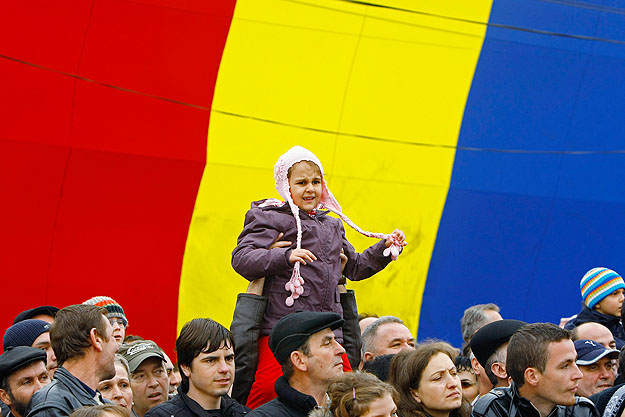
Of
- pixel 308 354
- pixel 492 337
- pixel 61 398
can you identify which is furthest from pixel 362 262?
pixel 61 398

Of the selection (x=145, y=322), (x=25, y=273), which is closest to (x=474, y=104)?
(x=145, y=322)

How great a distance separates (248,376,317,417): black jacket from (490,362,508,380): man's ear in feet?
3.78

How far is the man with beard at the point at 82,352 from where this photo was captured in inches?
150

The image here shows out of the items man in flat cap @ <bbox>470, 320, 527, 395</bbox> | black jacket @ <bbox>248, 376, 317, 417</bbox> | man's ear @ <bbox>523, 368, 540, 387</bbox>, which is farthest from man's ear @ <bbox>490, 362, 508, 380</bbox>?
black jacket @ <bbox>248, 376, 317, 417</bbox>

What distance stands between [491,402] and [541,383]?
0.78 ft

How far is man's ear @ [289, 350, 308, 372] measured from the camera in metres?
3.89

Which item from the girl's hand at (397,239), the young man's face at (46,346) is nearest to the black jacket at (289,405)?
the girl's hand at (397,239)

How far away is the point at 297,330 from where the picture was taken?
392 centimetres

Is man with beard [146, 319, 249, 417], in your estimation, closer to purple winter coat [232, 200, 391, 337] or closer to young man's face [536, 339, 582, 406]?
purple winter coat [232, 200, 391, 337]

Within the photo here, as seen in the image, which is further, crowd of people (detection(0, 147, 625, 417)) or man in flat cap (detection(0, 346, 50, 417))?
man in flat cap (detection(0, 346, 50, 417))

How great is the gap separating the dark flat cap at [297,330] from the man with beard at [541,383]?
2.59 feet

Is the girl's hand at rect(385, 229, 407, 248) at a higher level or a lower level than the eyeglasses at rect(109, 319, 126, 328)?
higher

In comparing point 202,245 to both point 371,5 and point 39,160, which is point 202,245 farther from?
point 371,5

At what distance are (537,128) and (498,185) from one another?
2.05 feet
